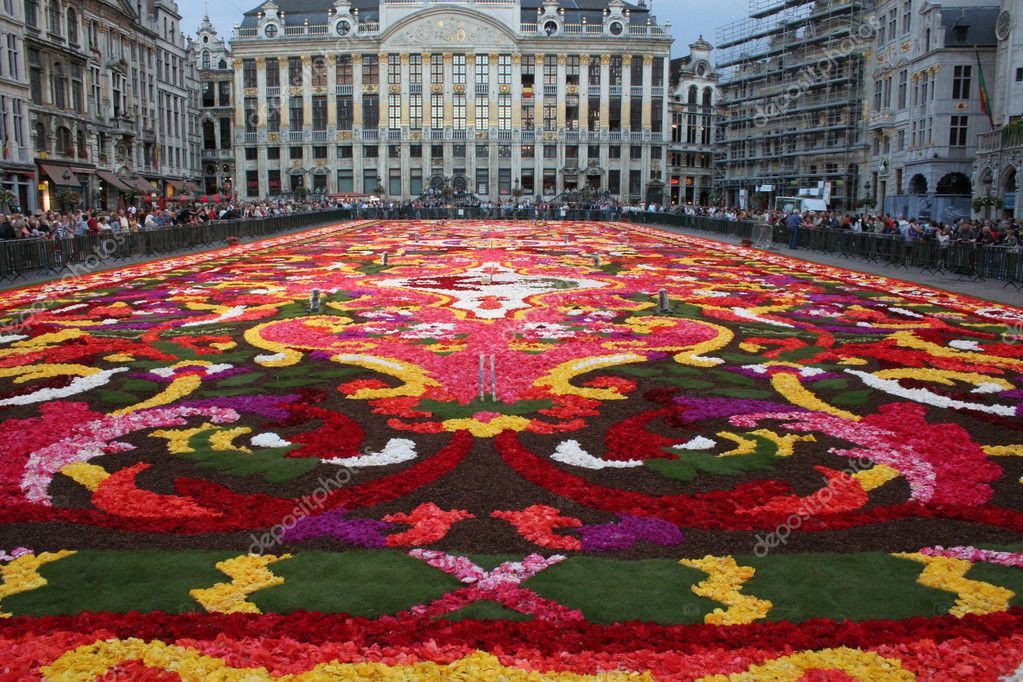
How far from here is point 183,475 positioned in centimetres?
516

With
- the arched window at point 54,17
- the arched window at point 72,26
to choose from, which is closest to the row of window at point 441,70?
the arched window at point 72,26

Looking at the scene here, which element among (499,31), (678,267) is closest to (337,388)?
(678,267)

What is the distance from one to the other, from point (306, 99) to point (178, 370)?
67909 mm

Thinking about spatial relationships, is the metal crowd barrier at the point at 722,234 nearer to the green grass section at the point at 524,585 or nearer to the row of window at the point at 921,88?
the green grass section at the point at 524,585

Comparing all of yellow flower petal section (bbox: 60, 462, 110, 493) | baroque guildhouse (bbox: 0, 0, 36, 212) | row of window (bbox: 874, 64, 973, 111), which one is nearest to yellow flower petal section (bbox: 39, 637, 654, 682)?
yellow flower petal section (bbox: 60, 462, 110, 493)

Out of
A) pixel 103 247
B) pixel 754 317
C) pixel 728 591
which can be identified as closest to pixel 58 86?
pixel 103 247

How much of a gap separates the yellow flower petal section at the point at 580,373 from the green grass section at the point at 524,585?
124 inches

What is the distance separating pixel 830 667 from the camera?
10.4ft

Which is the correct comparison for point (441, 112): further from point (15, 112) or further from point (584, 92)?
point (15, 112)

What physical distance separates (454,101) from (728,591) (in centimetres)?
7061

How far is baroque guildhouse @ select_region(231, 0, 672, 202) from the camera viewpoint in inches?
2766

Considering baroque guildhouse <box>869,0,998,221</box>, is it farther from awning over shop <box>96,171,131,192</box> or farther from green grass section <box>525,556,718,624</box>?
awning over shop <box>96,171,131,192</box>

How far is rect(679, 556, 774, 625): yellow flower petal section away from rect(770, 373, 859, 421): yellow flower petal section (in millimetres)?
2985

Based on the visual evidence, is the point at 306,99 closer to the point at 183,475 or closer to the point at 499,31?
the point at 499,31
